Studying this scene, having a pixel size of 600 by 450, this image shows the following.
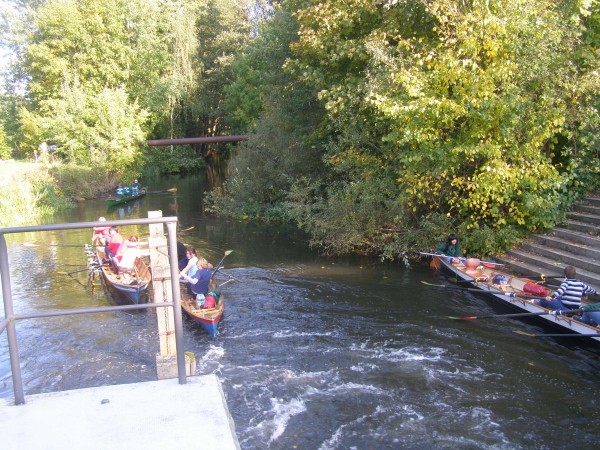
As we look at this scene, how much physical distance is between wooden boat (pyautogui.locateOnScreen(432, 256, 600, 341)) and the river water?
0.32 metres

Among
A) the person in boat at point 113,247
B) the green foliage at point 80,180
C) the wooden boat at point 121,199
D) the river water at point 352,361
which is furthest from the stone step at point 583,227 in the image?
the green foliage at point 80,180

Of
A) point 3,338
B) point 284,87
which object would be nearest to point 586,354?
point 3,338

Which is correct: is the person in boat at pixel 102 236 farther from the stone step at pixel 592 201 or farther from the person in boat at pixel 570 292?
the stone step at pixel 592 201

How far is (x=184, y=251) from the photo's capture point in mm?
12914

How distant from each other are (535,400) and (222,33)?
128 ft

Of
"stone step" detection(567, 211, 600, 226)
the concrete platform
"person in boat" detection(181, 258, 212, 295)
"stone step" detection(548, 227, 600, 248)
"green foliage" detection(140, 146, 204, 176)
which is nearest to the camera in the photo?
the concrete platform

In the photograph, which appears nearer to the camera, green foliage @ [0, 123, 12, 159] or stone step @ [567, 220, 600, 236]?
stone step @ [567, 220, 600, 236]

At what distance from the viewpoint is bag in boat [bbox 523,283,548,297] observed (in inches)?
389

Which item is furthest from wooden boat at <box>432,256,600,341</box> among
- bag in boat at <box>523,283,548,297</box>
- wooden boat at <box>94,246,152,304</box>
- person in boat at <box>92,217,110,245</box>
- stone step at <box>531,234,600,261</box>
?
person in boat at <box>92,217,110,245</box>

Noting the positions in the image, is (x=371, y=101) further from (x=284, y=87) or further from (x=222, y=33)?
(x=222, y=33)

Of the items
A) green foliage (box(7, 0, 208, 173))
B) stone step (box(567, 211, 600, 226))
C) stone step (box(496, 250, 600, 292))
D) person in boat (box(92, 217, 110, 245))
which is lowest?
stone step (box(496, 250, 600, 292))

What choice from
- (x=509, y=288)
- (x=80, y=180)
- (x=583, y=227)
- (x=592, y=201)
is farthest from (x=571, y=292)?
(x=80, y=180)

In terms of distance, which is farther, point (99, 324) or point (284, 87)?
point (284, 87)

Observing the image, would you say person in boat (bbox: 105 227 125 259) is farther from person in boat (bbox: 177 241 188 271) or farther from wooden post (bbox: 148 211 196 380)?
wooden post (bbox: 148 211 196 380)
